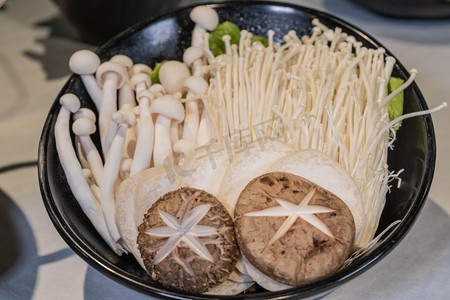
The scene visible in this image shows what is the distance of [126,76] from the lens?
41.2 inches

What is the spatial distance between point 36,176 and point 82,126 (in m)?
0.32

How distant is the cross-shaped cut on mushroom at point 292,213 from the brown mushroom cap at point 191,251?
5 cm

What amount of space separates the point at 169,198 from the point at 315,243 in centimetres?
23

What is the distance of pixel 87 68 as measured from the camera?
100 centimetres

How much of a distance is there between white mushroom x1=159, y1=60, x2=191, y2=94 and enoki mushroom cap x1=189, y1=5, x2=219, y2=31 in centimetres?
15

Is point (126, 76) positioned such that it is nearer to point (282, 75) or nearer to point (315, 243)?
point (282, 75)

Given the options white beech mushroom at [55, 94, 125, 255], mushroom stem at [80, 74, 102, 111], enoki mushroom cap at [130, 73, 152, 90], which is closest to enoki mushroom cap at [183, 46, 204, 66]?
enoki mushroom cap at [130, 73, 152, 90]

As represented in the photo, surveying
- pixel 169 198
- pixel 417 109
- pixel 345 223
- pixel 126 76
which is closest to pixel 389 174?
pixel 417 109

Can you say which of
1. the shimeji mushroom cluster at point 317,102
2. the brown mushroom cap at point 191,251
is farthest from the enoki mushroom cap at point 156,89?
the brown mushroom cap at point 191,251

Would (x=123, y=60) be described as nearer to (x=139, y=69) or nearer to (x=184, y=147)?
(x=139, y=69)

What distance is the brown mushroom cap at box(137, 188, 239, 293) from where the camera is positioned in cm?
67

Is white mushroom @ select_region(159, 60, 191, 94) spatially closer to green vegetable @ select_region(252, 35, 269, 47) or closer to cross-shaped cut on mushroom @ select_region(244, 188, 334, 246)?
green vegetable @ select_region(252, 35, 269, 47)

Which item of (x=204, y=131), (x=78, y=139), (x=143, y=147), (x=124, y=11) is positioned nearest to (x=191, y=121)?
(x=204, y=131)

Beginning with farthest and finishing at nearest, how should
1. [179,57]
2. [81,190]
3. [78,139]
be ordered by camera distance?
1. [179,57]
2. [78,139]
3. [81,190]
